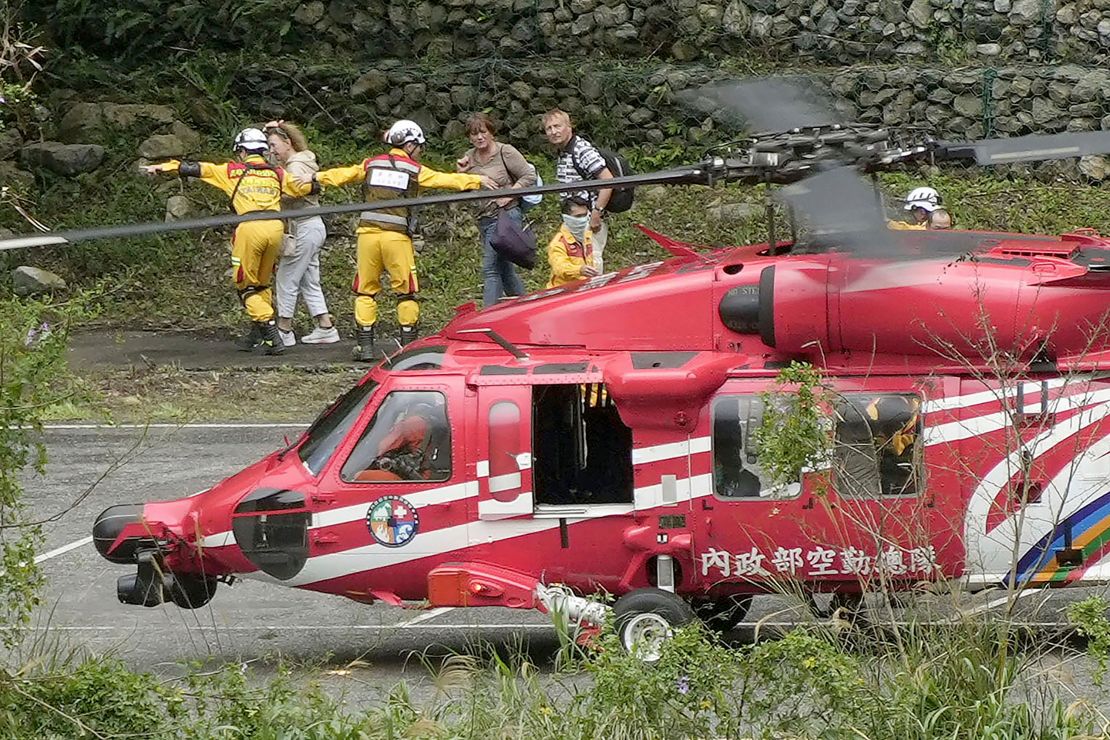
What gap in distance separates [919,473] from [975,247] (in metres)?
1.51

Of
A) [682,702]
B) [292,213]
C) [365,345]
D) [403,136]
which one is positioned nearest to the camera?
[292,213]

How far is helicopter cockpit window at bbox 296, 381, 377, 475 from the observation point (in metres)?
9.98

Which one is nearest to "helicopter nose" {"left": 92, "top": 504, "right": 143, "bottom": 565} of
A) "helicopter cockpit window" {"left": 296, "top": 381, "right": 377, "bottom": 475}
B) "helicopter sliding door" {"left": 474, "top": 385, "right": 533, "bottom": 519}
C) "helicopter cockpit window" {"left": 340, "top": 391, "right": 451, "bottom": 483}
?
"helicopter cockpit window" {"left": 296, "top": 381, "right": 377, "bottom": 475}

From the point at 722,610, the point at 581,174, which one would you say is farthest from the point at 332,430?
the point at 581,174

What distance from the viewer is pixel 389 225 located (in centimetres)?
1741

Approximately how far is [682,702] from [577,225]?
8.54 meters

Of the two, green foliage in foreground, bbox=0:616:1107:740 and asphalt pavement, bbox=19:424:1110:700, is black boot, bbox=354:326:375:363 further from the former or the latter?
Answer: green foliage in foreground, bbox=0:616:1107:740

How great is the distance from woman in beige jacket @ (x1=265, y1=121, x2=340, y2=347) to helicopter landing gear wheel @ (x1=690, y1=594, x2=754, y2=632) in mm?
8379

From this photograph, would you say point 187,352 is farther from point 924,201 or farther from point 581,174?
point 924,201

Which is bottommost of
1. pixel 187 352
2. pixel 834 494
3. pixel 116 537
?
pixel 187 352

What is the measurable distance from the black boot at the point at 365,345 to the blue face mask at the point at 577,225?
320 cm

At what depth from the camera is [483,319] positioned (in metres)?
10.5

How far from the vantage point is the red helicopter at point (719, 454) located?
9477 mm

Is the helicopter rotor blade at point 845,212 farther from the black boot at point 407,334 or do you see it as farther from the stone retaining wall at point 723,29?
the stone retaining wall at point 723,29
